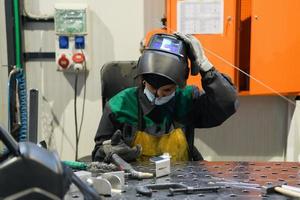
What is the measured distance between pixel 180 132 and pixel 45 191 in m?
1.01

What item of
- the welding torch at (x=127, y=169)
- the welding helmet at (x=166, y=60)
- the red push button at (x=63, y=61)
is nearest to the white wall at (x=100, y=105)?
the red push button at (x=63, y=61)

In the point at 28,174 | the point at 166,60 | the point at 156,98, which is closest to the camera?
the point at 28,174

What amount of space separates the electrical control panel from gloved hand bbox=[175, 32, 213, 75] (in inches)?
40.5

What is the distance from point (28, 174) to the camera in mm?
459

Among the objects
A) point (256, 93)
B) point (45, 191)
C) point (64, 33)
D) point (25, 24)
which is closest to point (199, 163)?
point (45, 191)

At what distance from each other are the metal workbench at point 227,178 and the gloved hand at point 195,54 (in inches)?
13.1

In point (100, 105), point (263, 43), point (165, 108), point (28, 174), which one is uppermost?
point (263, 43)

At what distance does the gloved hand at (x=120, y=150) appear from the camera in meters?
1.20

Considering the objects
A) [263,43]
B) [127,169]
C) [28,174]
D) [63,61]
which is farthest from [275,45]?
[28,174]

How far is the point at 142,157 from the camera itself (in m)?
1.36

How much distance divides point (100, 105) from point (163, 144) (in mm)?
1108

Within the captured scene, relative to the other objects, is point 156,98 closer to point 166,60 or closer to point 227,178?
point 166,60

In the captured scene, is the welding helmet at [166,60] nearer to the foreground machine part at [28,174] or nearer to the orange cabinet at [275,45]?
the foreground machine part at [28,174]

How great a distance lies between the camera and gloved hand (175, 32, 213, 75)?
132 cm
